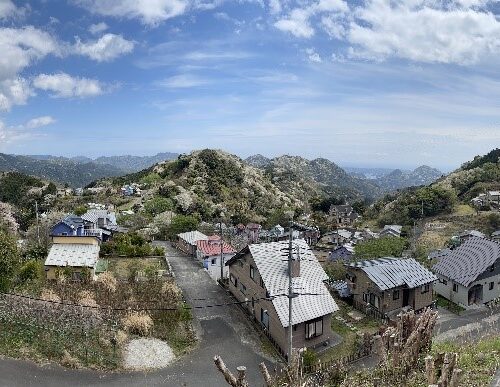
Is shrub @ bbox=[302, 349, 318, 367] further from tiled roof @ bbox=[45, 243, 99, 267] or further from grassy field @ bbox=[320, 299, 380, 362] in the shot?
tiled roof @ bbox=[45, 243, 99, 267]

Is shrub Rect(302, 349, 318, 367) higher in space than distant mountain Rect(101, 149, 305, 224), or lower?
lower

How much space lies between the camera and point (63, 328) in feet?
66.0

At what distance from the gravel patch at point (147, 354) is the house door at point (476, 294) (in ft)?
68.3

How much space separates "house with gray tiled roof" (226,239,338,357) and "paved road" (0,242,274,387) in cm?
122

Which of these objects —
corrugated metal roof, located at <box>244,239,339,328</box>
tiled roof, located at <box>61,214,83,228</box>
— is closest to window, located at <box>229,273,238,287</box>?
corrugated metal roof, located at <box>244,239,339,328</box>

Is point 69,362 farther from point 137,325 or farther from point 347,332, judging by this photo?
point 347,332

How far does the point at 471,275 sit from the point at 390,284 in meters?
7.21

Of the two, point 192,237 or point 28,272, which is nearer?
point 28,272

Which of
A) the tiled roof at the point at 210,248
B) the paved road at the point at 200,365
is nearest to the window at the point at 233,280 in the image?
the paved road at the point at 200,365

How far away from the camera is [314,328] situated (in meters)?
22.1

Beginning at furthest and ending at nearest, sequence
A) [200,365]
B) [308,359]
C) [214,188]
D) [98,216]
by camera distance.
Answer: [214,188]
[98,216]
[200,365]
[308,359]

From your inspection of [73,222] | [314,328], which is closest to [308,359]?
[314,328]

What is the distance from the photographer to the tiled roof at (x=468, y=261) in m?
29.5

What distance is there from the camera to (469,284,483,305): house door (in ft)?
96.2
